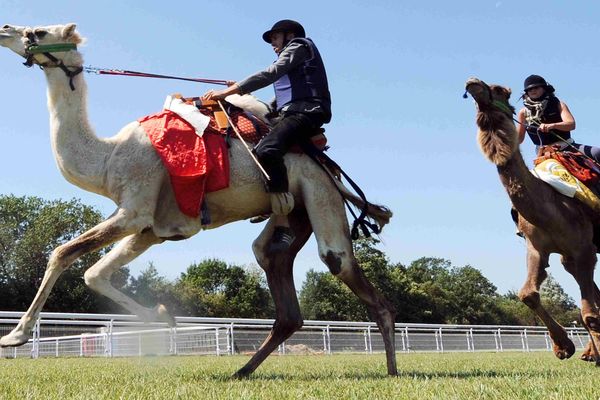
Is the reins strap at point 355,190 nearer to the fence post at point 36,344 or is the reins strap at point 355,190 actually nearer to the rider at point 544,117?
the rider at point 544,117

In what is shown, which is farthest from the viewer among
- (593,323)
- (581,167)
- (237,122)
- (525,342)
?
(525,342)

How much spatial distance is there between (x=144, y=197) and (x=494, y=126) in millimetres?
4337

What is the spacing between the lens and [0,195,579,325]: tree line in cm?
6284

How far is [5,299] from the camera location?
63156 mm

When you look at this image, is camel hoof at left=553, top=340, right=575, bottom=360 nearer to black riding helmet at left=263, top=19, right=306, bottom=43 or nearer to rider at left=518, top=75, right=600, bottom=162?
rider at left=518, top=75, right=600, bottom=162

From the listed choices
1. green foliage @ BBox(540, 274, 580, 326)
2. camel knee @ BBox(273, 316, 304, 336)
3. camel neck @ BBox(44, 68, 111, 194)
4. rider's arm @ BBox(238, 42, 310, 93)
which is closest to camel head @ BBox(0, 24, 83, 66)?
camel neck @ BBox(44, 68, 111, 194)

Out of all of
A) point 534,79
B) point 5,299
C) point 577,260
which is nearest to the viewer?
point 577,260

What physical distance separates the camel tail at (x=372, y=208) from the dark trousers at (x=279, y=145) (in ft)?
2.30

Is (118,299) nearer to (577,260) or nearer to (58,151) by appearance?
(58,151)

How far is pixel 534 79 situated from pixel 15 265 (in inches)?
2609

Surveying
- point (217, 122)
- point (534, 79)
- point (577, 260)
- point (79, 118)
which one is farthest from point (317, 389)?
point (534, 79)

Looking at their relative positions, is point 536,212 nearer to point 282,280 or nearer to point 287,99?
point 282,280

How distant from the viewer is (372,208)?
732 cm

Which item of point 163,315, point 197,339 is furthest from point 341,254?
point 197,339
